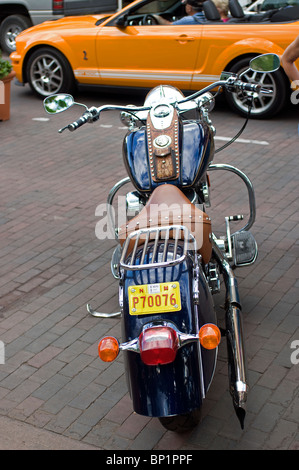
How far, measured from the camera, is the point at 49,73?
1037 cm

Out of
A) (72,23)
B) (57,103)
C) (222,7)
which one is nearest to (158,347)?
(57,103)

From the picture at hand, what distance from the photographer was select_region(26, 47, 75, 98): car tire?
10.2 m

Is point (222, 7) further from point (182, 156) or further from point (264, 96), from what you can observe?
point (182, 156)

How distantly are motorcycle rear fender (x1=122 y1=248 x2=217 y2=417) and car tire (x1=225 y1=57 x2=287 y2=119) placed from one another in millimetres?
5904

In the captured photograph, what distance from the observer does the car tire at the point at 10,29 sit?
14.4 metres

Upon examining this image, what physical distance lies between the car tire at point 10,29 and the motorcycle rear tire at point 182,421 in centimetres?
1229

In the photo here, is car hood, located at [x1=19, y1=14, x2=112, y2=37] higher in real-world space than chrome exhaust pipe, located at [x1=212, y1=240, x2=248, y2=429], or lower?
higher

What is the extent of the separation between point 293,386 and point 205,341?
1159 mm

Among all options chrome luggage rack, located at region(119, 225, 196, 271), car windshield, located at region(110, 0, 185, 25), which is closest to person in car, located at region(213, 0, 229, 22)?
car windshield, located at region(110, 0, 185, 25)

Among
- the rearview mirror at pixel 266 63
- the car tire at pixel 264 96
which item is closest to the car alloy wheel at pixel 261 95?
the car tire at pixel 264 96

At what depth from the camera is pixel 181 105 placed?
449cm

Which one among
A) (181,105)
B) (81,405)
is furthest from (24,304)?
(181,105)

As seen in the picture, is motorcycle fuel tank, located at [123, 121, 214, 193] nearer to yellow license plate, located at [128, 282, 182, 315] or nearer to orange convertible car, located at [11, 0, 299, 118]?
yellow license plate, located at [128, 282, 182, 315]

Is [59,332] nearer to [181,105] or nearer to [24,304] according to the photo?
[24,304]
